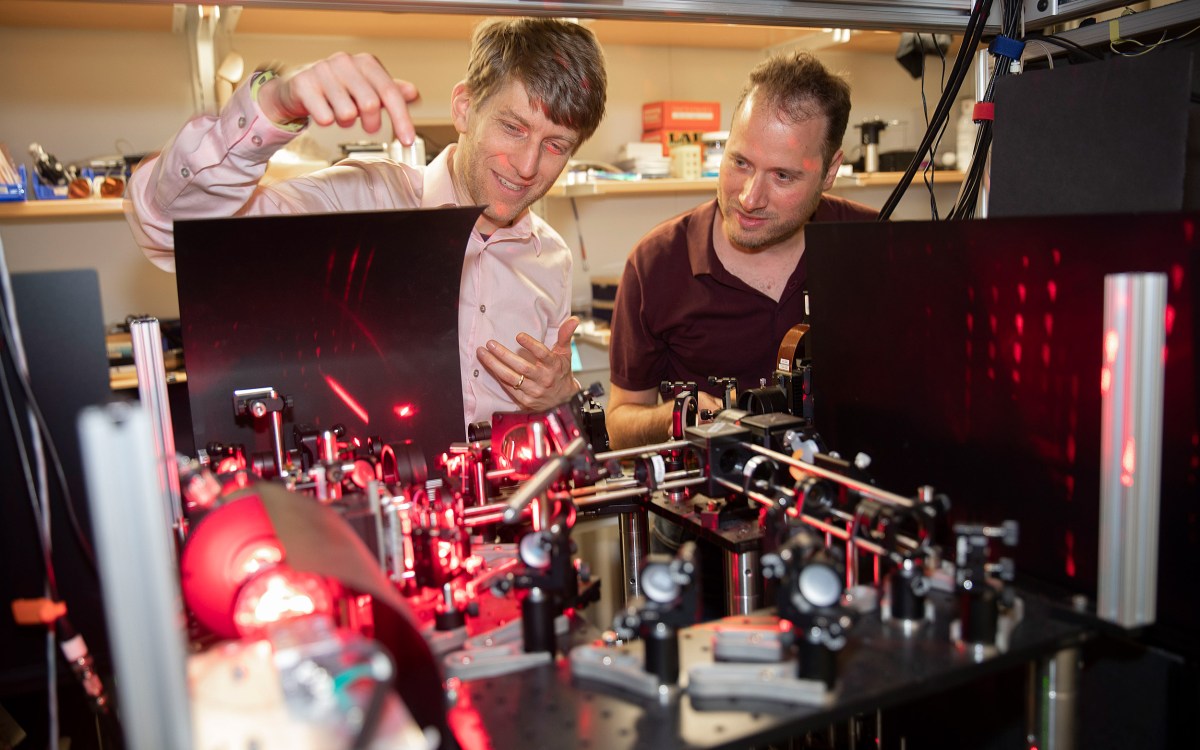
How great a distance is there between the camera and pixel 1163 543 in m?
0.91

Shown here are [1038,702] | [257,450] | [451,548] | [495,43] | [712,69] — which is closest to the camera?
[1038,702]

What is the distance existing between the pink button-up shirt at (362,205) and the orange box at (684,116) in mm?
1499

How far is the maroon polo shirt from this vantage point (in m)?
1.99

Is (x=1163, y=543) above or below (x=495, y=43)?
below

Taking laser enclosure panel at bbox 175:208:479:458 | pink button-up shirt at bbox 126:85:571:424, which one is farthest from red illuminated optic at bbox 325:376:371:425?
pink button-up shirt at bbox 126:85:571:424

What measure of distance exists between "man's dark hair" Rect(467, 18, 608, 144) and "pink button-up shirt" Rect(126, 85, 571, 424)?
0.25m

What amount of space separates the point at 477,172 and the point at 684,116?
6.15ft

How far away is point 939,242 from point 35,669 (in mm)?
1092

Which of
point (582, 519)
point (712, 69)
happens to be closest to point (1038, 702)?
point (582, 519)

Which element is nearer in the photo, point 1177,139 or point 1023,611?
point 1023,611

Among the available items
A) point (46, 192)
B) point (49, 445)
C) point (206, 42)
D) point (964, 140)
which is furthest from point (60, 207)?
point (964, 140)

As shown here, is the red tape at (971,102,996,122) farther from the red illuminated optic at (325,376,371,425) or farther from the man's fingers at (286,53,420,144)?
the red illuminated optic at (325,376,371,425)

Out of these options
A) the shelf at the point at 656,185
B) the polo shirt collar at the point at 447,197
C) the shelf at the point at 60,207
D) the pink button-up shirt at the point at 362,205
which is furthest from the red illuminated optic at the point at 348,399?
the shelf at the point at 656,185

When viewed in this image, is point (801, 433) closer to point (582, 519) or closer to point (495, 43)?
point (582, 519)
